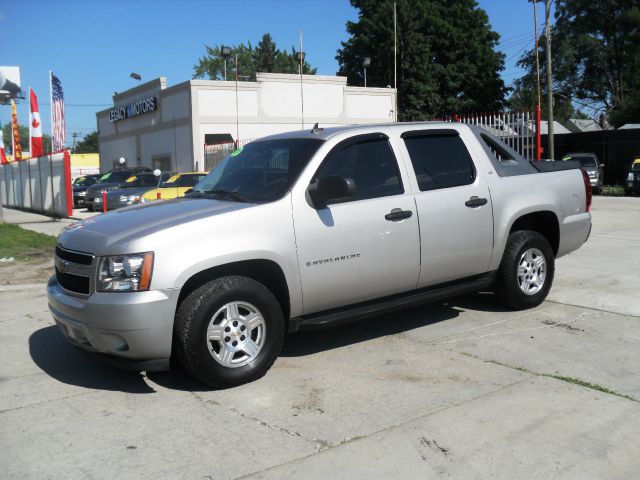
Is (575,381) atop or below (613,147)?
below

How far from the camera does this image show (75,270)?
457 cm

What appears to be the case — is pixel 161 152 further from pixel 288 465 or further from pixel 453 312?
pixel 288 465

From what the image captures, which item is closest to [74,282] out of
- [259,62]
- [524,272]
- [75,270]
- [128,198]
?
[75,270]

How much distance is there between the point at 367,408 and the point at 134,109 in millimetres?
40090

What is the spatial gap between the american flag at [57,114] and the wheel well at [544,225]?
2249cm

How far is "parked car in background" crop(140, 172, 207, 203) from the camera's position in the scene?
17.4 m

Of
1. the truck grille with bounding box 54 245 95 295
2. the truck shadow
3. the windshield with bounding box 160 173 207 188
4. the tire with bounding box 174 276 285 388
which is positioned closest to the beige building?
the windshield with bounding box 160 173 207 188

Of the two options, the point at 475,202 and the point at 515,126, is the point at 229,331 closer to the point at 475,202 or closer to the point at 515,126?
the point at 475,202

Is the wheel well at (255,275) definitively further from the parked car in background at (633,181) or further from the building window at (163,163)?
the building window at (163,163)

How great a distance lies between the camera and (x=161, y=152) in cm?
3838

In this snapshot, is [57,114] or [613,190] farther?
[57,114]

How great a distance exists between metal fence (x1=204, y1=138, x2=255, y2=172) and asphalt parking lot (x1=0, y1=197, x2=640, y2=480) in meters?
23.8

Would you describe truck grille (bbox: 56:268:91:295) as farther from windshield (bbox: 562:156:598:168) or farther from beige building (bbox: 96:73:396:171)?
beige building (bbox: 96:73:396:171)

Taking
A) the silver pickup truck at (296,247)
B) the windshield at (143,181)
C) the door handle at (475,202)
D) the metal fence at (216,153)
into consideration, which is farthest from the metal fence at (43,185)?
the door handle at (475,202)
